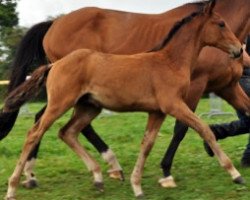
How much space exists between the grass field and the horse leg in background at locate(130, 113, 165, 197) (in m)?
0.15

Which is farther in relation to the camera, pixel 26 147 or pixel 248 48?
pixel 248 48

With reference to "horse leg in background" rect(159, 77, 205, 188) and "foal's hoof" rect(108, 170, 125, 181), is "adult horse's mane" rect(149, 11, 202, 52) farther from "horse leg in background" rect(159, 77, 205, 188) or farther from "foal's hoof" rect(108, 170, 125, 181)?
"foal's hoof" rect(108, 170, 125, 181)

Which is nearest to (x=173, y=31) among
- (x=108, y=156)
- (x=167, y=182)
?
(x=167, y=182)

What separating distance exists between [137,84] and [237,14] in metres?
1.83

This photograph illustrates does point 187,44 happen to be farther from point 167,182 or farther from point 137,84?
point 167,182

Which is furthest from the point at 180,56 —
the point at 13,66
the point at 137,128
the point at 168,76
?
the point at 137,128

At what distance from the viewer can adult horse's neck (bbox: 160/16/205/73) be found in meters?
5.79

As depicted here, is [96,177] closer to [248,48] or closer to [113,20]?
[113,20]

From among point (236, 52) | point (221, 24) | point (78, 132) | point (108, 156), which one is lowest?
point (108, 156)

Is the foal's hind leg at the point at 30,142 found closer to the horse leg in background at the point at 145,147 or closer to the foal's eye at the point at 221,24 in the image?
the horse leg in background at the point at 145,147

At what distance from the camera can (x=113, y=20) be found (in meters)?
7.36

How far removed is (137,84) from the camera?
5.57 metres

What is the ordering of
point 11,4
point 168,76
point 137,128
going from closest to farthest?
point 168,76 < point 137,128 < point 11,4

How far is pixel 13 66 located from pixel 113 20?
4.30 ft
